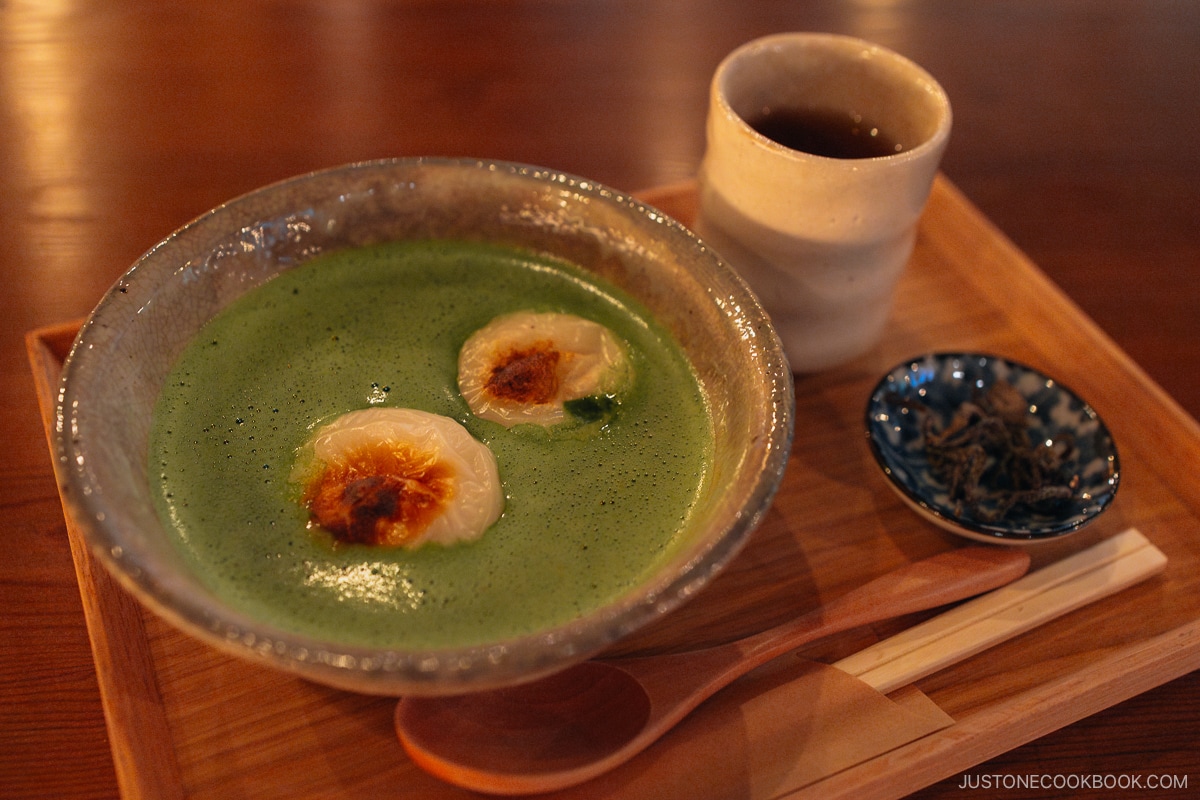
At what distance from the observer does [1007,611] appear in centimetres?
161

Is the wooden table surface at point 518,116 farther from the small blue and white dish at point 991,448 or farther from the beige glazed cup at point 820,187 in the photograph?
the beige glazed cup at point 820,187

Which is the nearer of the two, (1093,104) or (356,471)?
(356,471)

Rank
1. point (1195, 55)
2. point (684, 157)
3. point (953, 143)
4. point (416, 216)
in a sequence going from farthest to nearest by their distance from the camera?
point (1195, 55) → point (953, 143) → point (684, 157) → point (416, 216)

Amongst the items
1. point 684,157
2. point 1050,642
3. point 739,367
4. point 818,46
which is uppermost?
point 818,46

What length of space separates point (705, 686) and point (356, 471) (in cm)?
64

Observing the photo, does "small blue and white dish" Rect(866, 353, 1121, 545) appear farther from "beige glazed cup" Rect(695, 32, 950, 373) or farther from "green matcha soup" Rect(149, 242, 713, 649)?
"green matcha soup" Rect(149, 242, 713, 649)

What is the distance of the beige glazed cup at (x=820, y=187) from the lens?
174 cm

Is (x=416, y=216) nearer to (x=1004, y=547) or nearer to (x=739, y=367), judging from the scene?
(x=739, y=367)

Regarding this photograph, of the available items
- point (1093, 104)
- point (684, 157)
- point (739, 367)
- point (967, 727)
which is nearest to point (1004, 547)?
Answer: point (967, 727)

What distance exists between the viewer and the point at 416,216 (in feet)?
6.18

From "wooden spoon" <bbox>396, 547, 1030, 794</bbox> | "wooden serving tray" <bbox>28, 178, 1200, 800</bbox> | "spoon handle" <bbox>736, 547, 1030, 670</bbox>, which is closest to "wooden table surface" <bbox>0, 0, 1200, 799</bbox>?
"wooden serving tray" <bbox>28, 178, 1200, 800</bbox>

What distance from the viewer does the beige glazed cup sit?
1.74 metres

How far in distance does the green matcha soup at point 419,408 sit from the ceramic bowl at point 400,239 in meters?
0.04

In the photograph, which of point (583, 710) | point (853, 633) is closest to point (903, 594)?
point (853, 633)
